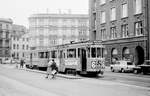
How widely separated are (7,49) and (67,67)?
83.9 m

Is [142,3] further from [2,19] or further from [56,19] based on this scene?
[2,19]

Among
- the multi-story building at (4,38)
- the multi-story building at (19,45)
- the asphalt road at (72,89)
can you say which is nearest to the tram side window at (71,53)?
the asphalt road at (72,89)

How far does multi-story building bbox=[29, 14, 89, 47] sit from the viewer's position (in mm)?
87562

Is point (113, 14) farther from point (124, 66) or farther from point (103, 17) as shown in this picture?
point (124, 66)

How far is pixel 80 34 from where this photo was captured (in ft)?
284

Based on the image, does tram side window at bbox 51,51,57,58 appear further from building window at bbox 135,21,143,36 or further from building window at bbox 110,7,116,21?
building window at bbox 110,7,116,21

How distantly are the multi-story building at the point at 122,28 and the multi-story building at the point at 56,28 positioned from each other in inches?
1402

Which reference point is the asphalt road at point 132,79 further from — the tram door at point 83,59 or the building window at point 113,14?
the building window at point 113,14

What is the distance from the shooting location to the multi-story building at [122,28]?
38688 millimetres

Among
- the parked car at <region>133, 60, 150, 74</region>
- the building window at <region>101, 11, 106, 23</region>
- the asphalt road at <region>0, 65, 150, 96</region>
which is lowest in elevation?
the asphalt road at <region>0, 65, 150, 96</region>

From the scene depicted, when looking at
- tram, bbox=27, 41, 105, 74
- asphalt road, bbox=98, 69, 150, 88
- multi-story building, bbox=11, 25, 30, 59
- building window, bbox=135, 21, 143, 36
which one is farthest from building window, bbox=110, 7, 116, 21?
multi-story building, bbox=11, 25, 30, 59

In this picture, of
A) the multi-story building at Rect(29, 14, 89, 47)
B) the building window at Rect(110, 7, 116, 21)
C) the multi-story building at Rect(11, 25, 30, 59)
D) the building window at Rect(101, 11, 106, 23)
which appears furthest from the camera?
the multi-story building at Rect(11, 25, 30, 59)

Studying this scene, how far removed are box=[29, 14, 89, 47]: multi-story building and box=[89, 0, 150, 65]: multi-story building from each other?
35.6 m

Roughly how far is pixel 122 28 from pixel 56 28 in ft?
154
